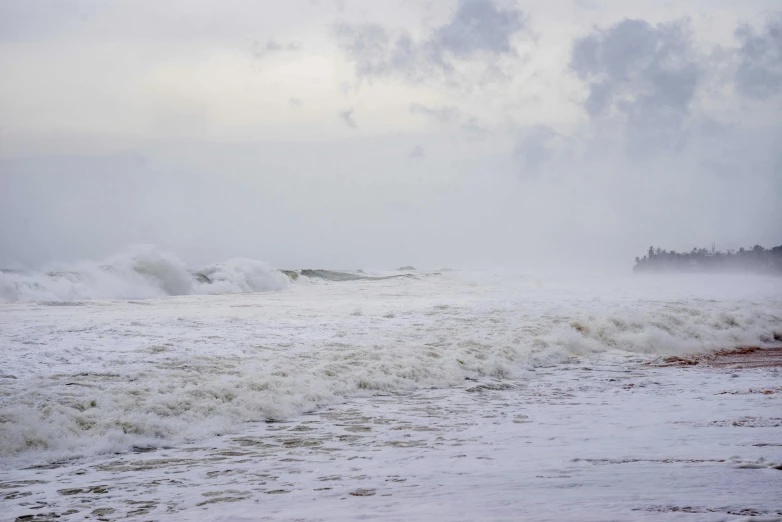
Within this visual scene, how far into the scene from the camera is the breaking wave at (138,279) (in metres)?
21.5

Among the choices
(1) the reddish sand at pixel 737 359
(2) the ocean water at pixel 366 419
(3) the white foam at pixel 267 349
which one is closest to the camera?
(2) the ocean water at pixel 366 419

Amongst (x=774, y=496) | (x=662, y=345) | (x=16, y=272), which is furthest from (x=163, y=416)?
(x=16, y=272)

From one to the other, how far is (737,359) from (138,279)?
2102cm

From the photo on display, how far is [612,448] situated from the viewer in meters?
5.91

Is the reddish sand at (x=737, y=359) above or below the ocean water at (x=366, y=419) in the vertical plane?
below

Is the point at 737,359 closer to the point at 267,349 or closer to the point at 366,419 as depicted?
the point at 366,419

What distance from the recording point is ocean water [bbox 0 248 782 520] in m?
4.64

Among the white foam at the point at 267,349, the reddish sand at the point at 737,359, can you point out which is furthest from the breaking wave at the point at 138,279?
the reddish sand at the point at 737,359

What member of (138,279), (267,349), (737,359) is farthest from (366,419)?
(138,279)

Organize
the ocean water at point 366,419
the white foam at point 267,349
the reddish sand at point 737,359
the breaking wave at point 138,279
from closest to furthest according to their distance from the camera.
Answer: the ocean water at point 366,419 → the white foam at point 267,349 → the reddish sand at point 737,359 → the breaking wave at point 138,279

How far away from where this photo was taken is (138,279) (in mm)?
25531

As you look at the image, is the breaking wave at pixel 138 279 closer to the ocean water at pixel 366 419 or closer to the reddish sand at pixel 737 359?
the ocean water at pixel 366 419

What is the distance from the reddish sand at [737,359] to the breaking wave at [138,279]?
18.7 m

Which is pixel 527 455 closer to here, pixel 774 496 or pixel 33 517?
pixel 774 496
